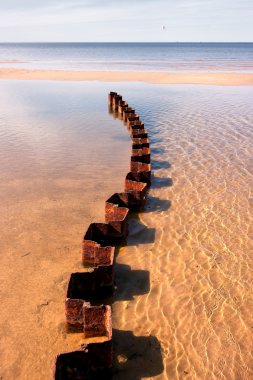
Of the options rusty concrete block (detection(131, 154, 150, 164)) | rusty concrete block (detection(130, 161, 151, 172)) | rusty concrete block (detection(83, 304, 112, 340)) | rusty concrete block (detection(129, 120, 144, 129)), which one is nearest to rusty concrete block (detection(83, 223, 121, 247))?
rusty concrete block (detection(83, 304, 112, 340))

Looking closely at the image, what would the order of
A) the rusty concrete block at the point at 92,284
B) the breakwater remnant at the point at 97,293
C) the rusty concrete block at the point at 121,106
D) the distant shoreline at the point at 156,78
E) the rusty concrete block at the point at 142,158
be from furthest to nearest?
the distant shoreline at the point at 156,78 → the rusty concrete block at the point at 121,106 → the rusty concrete block at the point at 142,158 → the rusty concrete block at the point at 92,284 → the breakwater remnant at the point at 97,293

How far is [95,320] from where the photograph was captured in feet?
15.7

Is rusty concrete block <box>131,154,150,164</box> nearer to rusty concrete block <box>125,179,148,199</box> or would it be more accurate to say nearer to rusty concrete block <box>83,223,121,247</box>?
rusty concrete block <box>125,179,148,199</box>

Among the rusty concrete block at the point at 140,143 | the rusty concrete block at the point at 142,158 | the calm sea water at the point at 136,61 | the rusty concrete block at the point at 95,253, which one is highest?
the rusty concrete block at the point at 140,143

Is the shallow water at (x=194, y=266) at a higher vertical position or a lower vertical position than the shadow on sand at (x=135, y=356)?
higher

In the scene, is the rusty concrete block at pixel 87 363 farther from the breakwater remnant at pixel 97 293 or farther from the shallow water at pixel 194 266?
the shallow water at pixel 194 266

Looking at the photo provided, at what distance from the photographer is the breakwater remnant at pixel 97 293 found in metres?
4.16

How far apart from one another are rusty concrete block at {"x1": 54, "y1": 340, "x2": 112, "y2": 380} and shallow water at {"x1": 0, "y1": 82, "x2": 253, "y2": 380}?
22 cm

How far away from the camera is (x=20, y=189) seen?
30.0ft

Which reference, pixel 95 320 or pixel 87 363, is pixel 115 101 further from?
pixel 87 363

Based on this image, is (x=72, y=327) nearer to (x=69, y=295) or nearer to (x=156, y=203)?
(x=69, y=295)

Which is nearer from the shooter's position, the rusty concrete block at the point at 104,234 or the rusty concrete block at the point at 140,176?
the rusty concrete block at the point at 104,234

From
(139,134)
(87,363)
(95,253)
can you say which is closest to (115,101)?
(139,134)

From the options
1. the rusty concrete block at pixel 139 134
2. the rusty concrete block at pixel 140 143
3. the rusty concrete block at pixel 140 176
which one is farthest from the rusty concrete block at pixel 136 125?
the rusty concrete block at pixel 140 176
